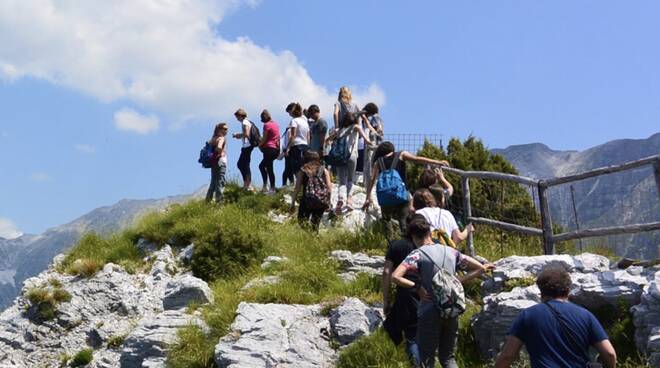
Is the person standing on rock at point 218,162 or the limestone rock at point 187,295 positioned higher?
the person standing on rock at point 218,162

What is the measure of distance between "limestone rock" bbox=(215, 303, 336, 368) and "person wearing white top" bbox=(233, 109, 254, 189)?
25.9ft

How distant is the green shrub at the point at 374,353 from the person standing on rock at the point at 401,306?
1.02 ft

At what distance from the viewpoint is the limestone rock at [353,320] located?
10.1m

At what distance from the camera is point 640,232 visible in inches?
367

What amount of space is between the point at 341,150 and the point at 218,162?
12.2 ft

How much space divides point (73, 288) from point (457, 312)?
1079cm

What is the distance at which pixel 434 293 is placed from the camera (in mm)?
7379

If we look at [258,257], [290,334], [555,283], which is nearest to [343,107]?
[258,257]

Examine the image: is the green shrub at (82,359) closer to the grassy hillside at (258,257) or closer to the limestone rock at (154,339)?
the grassy hillside at (258,257)

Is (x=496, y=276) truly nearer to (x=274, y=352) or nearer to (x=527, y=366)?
(x=527, y=366)

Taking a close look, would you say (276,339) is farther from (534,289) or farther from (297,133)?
(297,133)

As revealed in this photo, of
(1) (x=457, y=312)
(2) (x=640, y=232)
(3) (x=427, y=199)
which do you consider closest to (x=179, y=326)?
(3) (x=427, y=199)

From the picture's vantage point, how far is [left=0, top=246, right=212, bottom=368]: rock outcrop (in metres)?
14.5

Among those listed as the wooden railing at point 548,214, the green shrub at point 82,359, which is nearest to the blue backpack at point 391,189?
the wooden railing at point 548,214
